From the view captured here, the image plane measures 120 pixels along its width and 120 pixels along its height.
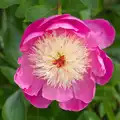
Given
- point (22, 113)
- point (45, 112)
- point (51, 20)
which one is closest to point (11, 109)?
point (22, 113)

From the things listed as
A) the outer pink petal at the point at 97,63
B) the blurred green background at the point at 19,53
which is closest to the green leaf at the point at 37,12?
the blurred green background at the point at 19,53

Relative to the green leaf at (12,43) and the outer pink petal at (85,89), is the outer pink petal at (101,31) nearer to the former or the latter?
the outer pink petal at (85,89)

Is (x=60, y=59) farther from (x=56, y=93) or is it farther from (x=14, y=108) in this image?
(x=14, y=108)

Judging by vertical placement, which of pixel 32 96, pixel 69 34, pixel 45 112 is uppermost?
pixel 69 34

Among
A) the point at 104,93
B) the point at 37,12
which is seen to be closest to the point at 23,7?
the point at 37,12

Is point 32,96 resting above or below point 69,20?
below

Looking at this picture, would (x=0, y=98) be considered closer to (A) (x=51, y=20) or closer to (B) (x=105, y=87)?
(B) (x=105, y=87)
